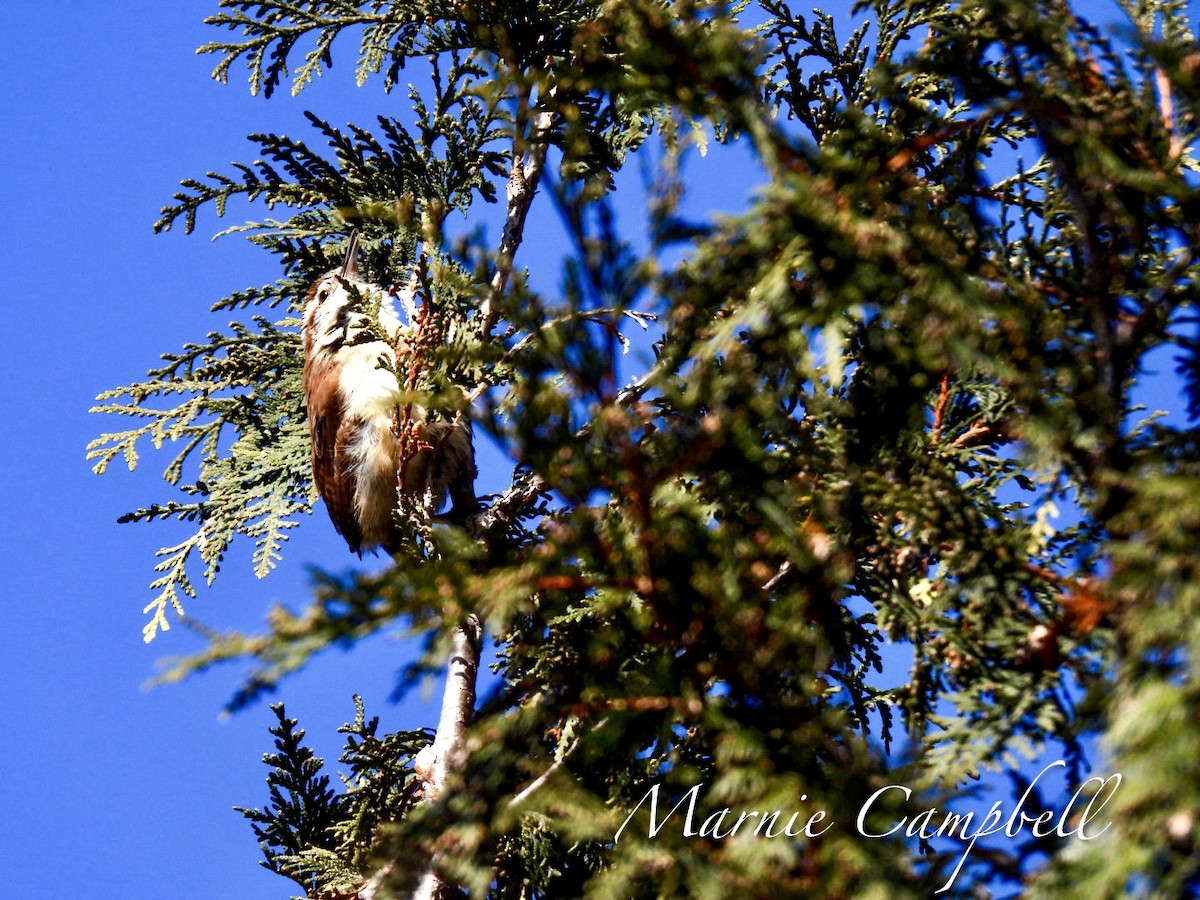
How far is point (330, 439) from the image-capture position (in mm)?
4816

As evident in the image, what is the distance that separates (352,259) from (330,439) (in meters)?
0.85

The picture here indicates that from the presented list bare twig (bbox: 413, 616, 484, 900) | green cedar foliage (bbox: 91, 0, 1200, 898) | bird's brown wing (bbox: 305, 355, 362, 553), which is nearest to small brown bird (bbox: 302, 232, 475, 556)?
bird's brown wing (bbox: 305, 355, 362, 553)

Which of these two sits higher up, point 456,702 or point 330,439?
point 330,439

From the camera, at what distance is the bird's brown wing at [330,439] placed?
4.79 metres

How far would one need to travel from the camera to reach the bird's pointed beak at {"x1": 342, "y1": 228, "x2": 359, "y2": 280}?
4918 mm

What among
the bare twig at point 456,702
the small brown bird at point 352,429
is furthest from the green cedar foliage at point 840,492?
the small brown bird at point 352,429

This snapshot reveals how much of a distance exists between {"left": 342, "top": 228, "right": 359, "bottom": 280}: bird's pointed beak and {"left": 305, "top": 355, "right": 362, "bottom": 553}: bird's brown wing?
447 mm

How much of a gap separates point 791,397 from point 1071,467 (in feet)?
2.52

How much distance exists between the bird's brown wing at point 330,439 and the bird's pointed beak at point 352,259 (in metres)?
0.45

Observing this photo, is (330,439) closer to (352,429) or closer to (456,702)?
(352,429)

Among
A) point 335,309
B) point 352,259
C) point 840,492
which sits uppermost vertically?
point 352,259

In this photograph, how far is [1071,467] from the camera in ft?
6.66

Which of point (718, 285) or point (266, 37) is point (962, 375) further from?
point (266, 37)

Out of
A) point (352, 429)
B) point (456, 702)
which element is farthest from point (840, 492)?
point (352, 429)
